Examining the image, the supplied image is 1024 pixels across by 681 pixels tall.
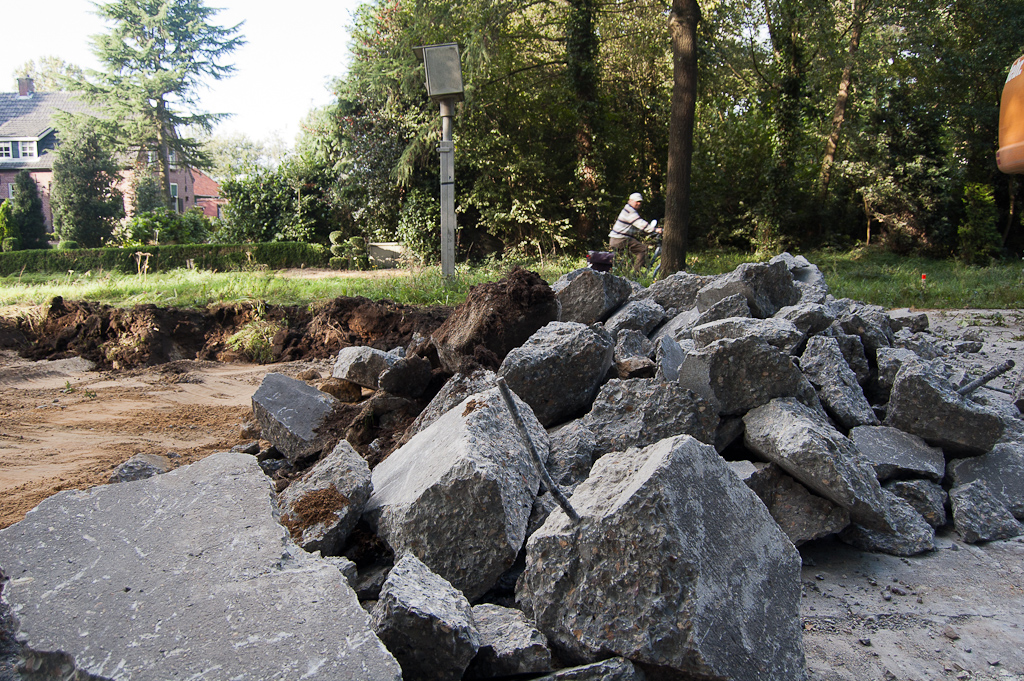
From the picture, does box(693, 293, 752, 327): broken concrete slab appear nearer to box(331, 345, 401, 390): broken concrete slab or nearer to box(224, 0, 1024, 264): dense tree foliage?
box(331, 345, 401, 390): broken concrete slab

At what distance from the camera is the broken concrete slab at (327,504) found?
7.36ft

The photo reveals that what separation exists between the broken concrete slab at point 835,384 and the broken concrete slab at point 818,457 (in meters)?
0.37

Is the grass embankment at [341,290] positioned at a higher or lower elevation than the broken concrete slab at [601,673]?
higher

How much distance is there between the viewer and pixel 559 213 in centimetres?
1577

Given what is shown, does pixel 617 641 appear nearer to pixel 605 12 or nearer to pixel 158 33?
pixel 605 12

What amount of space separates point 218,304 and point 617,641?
7545mm

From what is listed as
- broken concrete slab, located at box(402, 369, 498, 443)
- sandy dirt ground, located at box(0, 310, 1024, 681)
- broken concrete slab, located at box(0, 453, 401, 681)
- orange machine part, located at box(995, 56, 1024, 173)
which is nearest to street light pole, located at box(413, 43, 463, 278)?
sandy dirt ground, located at box(0, 310, 1024, 681)

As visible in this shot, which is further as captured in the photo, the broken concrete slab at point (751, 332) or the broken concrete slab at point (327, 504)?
the broken concrete slab at point (751, 332)

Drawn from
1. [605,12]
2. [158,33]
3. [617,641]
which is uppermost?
[158,33]

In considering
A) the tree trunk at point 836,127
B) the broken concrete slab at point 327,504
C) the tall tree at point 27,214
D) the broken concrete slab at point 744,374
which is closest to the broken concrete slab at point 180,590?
the broken concrete slab at point 327,504

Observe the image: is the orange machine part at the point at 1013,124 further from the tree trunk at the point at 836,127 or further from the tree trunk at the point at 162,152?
the tree trunk at the point at 162,152

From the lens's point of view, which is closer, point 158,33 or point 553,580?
point 553,580

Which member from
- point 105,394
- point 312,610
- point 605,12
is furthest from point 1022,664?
point 605,12

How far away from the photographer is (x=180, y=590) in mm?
1614
